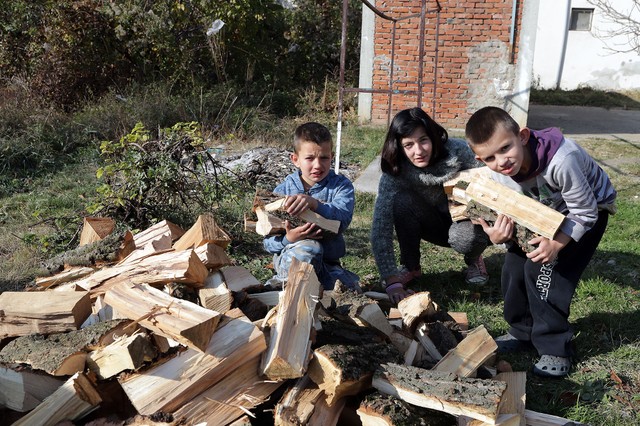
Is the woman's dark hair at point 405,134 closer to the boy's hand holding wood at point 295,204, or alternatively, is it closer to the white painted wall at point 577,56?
the boy's hand holding wood at point 295,204

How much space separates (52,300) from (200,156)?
2283 mm

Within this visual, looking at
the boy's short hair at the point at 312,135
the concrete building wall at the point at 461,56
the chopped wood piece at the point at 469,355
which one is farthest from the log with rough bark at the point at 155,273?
the concrete building wall at the point at 461,56

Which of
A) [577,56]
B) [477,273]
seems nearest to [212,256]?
[477,273]

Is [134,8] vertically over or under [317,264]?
over

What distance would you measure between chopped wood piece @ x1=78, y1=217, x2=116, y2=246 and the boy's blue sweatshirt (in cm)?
102

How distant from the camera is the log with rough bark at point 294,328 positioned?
6.85 ft

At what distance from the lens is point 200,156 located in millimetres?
4547

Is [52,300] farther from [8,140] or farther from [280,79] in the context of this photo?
[280,79]

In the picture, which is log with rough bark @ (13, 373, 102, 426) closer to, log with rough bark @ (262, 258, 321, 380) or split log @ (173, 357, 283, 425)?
split log @ (173, 357, 283, 425)

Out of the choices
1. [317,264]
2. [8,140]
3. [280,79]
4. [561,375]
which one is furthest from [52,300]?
[280,79]

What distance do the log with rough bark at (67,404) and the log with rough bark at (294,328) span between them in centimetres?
65

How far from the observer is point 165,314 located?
2160mm

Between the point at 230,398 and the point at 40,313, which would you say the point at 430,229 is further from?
the point at 40,313

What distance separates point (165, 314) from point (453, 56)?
9481 millimetres
